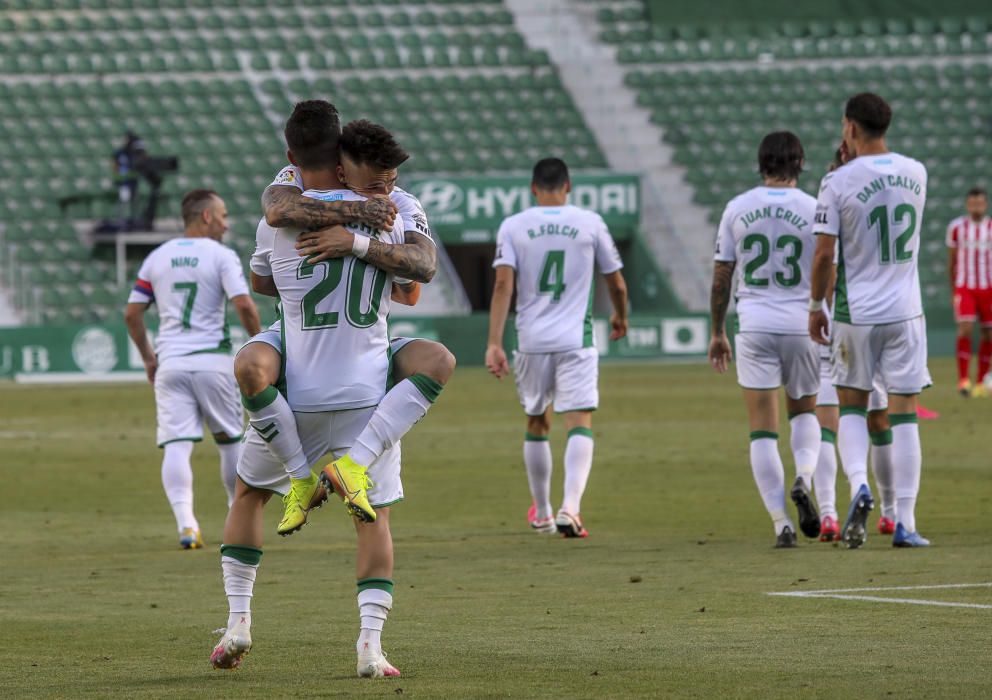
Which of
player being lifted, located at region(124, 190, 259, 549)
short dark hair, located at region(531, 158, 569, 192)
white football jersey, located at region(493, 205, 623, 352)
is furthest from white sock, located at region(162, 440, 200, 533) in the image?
short dark hair, located at region(531, 158, 569, 192)

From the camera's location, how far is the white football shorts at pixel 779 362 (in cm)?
990

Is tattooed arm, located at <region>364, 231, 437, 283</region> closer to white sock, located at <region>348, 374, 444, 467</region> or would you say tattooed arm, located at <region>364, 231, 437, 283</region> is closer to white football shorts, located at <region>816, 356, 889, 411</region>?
white sock, located at <region>348, 374, 444, 467</region>

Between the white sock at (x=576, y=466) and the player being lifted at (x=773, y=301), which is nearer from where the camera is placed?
the player being lifted at (x=773, y=301)

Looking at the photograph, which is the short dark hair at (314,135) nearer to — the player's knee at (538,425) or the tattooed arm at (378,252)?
the tattooed arm at (378,252)

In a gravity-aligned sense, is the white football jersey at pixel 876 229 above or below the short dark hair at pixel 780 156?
below

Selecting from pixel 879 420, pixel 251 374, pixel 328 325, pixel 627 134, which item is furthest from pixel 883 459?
pixel 627 134

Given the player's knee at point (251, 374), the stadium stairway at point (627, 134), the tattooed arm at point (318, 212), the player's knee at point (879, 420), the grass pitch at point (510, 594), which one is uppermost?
the stadium stairway at point (627, 134)

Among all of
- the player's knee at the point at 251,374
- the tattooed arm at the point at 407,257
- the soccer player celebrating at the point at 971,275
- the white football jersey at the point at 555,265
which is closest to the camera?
the player's knee at the point at 251,374

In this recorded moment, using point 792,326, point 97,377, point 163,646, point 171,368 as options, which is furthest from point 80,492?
point 97,377

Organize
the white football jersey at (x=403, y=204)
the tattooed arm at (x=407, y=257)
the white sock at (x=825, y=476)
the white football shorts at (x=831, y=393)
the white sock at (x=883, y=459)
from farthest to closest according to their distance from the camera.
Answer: the white sock at (x=825, y=476)
the white football shorts at (x=831, y=393)
the white sock at (x=883, y=459)
the white football jersey at (x=403, y=204)
the tattooed arm at (x=407, y=257)

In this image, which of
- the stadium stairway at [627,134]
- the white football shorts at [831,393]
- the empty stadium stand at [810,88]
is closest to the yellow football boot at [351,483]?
the white football shorts at [831,393]

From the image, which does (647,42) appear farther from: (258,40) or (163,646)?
(163,646)

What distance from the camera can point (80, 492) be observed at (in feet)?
45.3

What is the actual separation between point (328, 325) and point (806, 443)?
4663 mm
